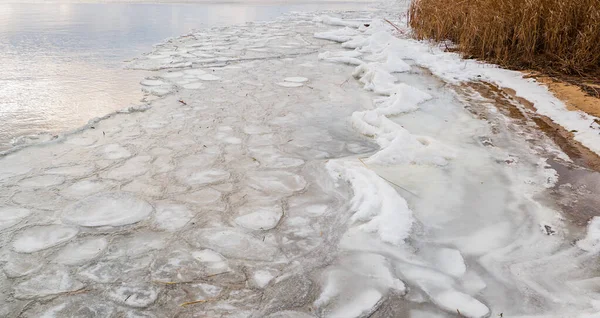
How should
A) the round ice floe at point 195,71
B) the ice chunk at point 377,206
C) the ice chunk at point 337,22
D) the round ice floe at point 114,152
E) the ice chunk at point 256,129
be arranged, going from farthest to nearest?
the ice chunk at point 337,22 → the round ice floe at point 195,71 → the ice chunk at point 256,129 → the round ice floe at point 114,152 → the ice chunk at point 377,206

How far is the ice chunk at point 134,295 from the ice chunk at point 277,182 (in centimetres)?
88

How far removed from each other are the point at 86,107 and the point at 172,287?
2.42 meters

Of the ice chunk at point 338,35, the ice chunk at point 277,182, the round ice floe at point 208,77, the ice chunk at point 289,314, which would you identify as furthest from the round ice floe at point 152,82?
the ice chunk at point 338,35

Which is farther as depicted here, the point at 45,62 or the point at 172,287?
the point at 45,62

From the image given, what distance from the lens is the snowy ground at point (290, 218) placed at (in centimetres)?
153

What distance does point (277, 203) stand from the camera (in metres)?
2.17

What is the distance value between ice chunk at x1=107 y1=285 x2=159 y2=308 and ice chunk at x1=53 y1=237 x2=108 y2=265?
0.26 metres

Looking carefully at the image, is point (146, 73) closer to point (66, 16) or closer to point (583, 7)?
point (583, 7)

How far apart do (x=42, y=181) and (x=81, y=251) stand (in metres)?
0.76

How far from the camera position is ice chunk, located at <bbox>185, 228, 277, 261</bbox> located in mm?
1765

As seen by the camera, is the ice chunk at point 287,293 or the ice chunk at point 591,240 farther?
the ice chunk at point 591,240

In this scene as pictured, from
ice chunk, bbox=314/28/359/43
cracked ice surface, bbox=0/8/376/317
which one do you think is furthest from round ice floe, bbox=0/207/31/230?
ice chunk, bbox=314/28/359/43

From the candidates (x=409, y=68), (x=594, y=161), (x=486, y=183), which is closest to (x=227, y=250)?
(x=486, y=183)

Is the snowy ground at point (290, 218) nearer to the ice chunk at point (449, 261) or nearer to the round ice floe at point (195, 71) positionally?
the ice chunk at point (449, 261)
